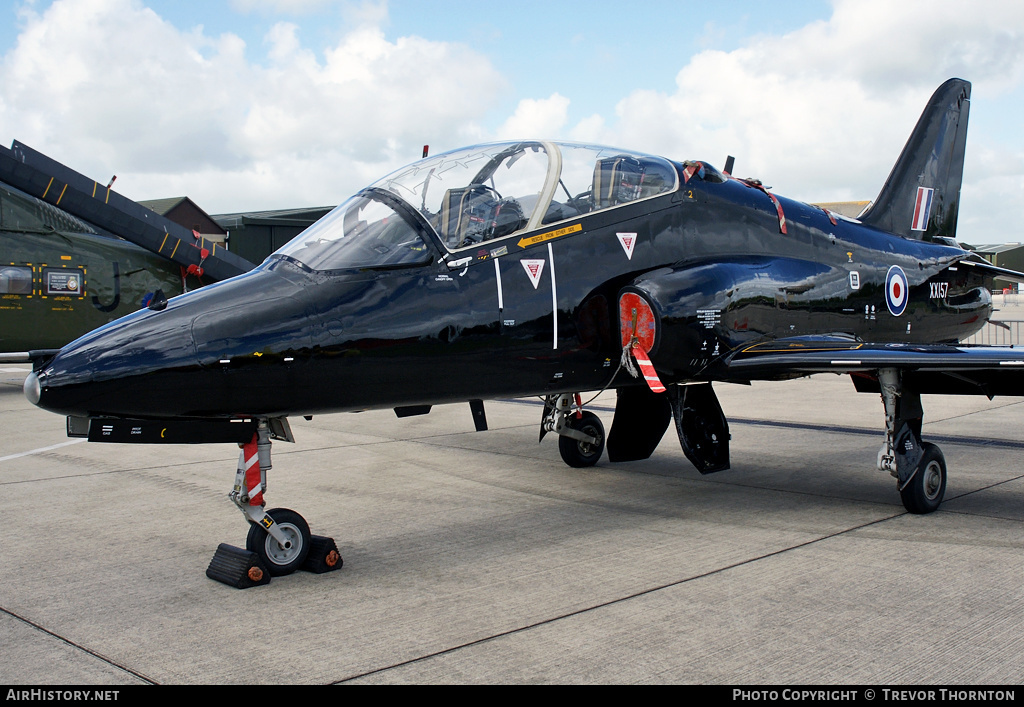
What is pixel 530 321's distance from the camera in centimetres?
574

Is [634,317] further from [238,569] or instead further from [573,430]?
[238,569]

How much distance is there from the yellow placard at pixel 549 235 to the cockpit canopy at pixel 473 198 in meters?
0.08

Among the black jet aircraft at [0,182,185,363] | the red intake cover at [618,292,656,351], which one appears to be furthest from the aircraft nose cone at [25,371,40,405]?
the black jet aircraft at [0,182,185,363]

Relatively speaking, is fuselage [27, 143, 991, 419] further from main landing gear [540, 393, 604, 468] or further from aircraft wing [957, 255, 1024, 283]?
aircraft wing [957, 255, 1024, 283]

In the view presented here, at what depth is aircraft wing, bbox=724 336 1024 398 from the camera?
614 centimetres

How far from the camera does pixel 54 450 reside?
32.1ft

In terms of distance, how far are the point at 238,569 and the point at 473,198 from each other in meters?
2.77

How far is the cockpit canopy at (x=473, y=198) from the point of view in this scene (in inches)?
210

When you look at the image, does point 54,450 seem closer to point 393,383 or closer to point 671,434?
point 393,383

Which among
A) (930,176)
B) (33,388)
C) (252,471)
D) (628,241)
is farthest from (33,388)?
(930,176)

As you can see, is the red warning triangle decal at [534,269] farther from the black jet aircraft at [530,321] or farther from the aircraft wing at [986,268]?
the aircraft wing at [986,268]

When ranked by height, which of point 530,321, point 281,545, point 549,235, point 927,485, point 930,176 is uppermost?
point 930,176

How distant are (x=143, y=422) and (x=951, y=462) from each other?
7667mm

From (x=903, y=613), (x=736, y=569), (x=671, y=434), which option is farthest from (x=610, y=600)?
(x=671, y=434)
